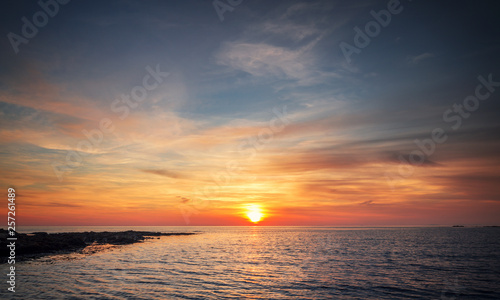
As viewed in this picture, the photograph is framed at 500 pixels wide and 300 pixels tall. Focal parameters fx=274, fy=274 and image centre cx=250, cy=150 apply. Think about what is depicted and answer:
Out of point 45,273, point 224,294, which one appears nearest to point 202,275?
point 224,294

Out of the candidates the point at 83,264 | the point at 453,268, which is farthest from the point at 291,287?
the point at 83,264

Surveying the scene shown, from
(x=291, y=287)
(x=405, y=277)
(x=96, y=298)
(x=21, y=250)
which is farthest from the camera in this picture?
(x=21, y=250)

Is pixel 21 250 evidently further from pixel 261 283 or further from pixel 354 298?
pixel 354 298

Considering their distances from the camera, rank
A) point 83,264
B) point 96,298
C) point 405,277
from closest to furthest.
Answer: point 96,298
point 405,277
point 83,264

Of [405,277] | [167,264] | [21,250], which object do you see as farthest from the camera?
[21,250]

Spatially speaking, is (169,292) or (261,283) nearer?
(169,292)

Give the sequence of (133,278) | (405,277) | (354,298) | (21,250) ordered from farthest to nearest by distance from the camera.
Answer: (21,250) < (405,277) < (133,278) < (354,298)

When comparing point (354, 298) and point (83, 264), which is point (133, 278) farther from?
point (354, 298)

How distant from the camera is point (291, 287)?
27.2 meters

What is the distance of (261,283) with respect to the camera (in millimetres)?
28906

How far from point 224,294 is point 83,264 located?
2463cm

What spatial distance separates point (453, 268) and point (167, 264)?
40.4 meters

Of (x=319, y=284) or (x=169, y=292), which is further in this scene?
(x=319, y=284)

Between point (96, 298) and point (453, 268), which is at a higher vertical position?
point (96, 298)
